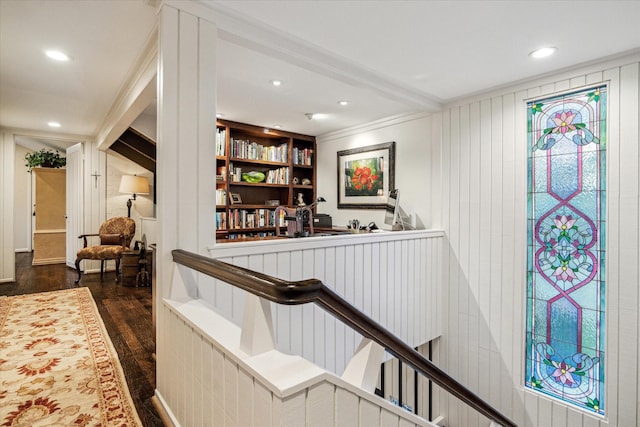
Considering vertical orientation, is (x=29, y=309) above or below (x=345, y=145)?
below

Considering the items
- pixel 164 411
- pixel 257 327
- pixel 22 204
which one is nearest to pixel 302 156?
pixel 164 411

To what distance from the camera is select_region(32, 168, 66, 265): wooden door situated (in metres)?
6.60

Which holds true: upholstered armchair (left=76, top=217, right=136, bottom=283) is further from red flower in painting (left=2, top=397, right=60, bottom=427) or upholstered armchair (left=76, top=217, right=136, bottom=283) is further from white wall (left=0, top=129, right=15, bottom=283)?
red flower in painting (left=2, top=397, right=60, bottom=427)

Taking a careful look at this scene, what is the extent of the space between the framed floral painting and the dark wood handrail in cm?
294

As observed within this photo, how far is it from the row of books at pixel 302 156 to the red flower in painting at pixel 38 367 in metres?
3.51

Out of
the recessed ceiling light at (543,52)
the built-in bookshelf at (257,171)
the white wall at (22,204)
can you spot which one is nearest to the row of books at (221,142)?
the built-in bookshelf at (257,171)

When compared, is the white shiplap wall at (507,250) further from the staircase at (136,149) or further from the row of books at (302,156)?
the staircase at (136,149)

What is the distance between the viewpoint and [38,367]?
2352 mm

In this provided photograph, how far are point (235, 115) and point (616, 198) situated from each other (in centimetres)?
375

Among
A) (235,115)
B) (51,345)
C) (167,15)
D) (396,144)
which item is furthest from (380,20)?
(51,345)

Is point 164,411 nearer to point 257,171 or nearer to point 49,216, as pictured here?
point 257,171

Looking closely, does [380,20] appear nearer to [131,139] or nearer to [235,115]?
[235,115]

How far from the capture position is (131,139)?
5.43 m

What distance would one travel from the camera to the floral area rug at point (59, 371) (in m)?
1.81
